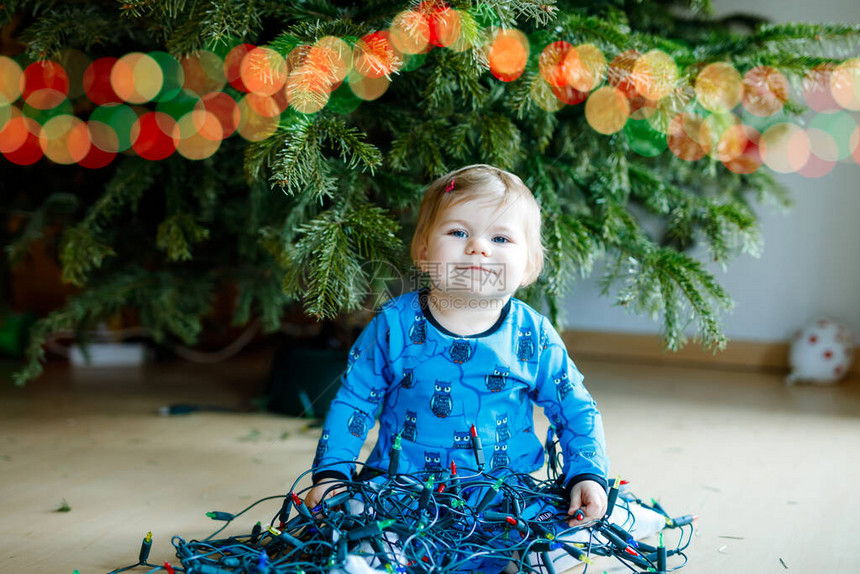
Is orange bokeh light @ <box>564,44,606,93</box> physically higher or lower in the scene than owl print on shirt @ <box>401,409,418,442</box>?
higher

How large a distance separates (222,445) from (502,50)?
80 cm

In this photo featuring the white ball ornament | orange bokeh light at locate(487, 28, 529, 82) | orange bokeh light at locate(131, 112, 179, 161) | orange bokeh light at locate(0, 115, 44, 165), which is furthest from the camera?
the white ball ornament

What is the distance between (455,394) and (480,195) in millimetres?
238

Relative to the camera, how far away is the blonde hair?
82 centimetres

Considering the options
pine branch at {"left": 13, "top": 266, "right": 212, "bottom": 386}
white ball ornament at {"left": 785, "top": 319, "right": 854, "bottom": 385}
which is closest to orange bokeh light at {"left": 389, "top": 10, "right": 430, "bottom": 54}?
pine branch at {"left": 13, "top": 266, "right": 212, "bottom": 386}

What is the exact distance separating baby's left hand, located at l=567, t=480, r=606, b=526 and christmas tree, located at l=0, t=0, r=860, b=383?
0.27 m

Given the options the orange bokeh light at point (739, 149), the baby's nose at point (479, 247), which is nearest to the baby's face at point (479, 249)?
the baby's nose at point (479, 247)

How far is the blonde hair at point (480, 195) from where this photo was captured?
0.82 metres

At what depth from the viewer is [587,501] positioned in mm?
761

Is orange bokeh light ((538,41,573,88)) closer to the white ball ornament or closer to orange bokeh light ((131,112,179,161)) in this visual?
orange bokeh light ((131,112,179,161))

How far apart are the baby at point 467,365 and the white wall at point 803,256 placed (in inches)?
40.4

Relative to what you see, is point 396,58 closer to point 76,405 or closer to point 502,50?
point 502,50

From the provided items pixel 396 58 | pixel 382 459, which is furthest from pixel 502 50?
pixel 382 459

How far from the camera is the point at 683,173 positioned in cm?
134
